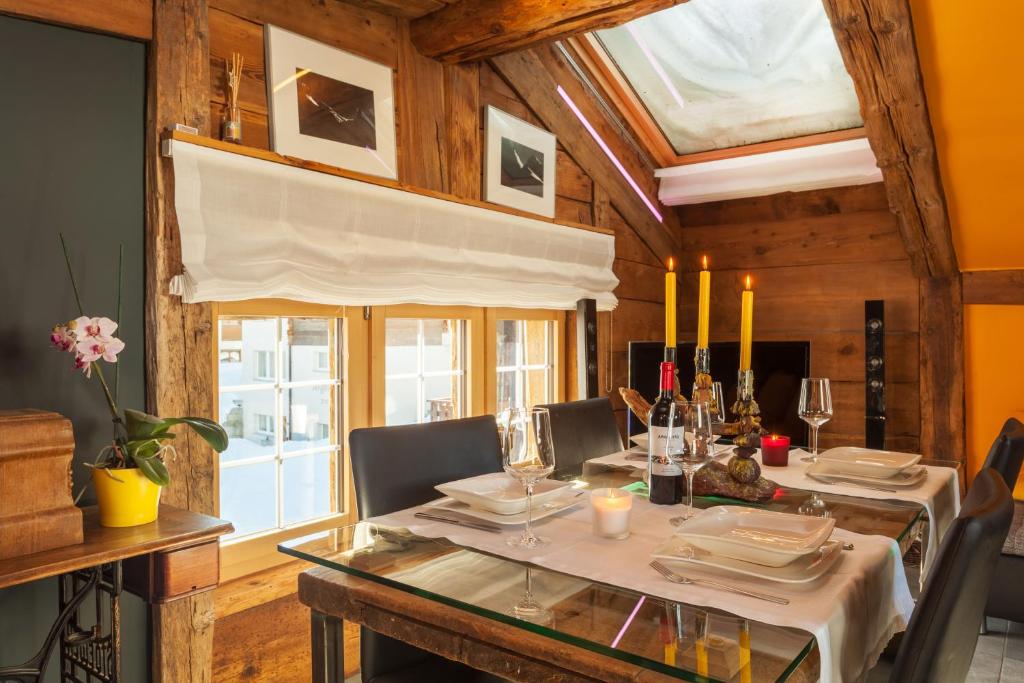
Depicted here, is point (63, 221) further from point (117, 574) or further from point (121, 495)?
point (117, 574)

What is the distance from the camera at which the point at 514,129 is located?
3.44 meters

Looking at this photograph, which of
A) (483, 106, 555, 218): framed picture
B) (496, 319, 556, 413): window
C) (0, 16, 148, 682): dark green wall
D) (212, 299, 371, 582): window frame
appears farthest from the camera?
(496, 319, 556, 413): window

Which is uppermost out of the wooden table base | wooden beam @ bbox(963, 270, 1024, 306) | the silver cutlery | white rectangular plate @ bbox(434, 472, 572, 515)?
wooden beam @ bbox(963, 270, 1024, 306)

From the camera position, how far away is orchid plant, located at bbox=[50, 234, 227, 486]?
5.48ft

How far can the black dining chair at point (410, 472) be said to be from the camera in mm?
1531

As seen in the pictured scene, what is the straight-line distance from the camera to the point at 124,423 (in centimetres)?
182

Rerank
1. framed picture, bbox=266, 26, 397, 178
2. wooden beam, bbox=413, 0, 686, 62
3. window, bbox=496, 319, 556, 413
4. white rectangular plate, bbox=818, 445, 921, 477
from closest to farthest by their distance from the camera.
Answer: white rectangular plate, bbox=818, 445, 921, 477, framed picture, bbox=266, 26, 397, 178, wooden beam, bbox=413, 0, 686, 62, window, bbox=496, 319, 556, 413

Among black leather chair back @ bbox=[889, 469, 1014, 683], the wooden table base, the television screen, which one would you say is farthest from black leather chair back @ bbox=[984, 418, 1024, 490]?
the television screen

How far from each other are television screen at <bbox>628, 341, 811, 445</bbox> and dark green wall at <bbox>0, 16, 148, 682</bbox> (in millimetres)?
2735

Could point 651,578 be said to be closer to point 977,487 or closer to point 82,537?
point 977,487

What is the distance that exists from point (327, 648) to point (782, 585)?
82 cm

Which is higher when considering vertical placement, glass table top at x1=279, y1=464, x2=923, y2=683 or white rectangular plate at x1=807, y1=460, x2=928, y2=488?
white rectangular plate at x1=807, y1=460, x2=928, y2=488

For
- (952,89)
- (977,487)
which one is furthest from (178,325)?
(952,89)

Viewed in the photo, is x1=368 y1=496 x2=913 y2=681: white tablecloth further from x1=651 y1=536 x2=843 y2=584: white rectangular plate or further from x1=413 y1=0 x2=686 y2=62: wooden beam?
x1=413 y1=0 x2=686 y2=62: wooden beam
